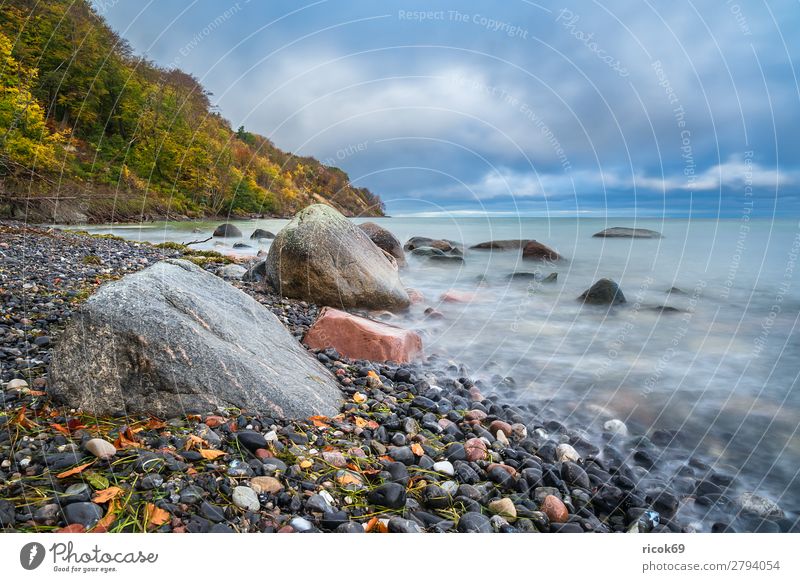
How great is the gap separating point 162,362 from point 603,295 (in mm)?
10316

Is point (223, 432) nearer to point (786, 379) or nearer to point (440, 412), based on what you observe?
point (440, 412)

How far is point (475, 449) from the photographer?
374 cm

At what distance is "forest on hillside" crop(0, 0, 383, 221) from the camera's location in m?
15.9

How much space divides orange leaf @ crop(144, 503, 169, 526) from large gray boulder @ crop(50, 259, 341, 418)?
3.26ft

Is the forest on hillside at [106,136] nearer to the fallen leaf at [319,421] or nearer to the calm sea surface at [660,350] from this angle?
the calm sea surface at [660,350]

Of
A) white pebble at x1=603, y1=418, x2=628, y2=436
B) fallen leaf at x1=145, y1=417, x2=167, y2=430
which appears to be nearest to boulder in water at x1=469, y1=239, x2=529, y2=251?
white pebble at x1=603, y1=418, x2=628, y2=436

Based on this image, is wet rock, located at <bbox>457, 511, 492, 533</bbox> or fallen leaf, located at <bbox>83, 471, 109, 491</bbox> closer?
fallen leaf, located at <bbox>83, 471, 109, 491</bbox>

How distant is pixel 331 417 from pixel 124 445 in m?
1.57

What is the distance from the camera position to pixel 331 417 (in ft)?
→ 12.6

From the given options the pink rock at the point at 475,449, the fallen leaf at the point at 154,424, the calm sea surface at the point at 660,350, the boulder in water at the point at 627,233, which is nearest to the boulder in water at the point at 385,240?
the calm sea surface at the point at 660,350

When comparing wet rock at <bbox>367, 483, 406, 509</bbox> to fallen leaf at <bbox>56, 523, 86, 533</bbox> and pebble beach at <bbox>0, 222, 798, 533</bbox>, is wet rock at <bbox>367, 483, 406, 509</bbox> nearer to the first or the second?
pebble beach at <bbox>0, 222, 798, 533</bbox>

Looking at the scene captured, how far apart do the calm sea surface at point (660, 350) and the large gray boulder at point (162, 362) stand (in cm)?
340

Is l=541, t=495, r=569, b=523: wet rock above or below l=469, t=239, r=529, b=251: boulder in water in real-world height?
below
